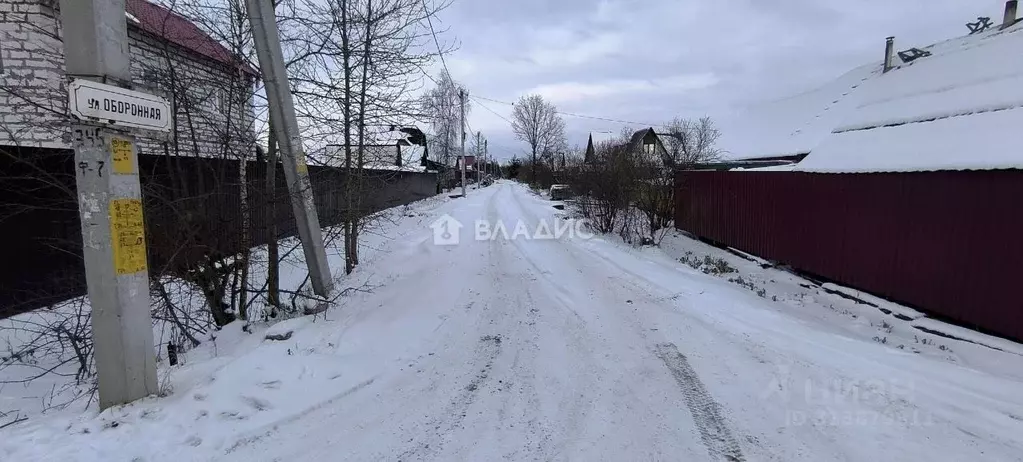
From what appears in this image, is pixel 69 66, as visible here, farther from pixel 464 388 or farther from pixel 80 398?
pixel 464 388

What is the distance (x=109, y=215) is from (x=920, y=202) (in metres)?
7.92

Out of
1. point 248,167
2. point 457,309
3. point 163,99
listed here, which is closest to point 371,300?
point 457,309

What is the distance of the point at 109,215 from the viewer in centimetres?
321

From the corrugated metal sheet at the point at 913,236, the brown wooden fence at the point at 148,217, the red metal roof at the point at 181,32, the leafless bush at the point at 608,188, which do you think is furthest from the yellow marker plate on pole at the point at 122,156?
the leafless bush at the point at 608,188

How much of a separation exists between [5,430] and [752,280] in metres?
8.92

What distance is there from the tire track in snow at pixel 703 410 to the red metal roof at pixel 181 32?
6131 millimetres

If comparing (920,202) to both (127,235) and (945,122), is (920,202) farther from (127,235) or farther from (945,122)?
(127,235)

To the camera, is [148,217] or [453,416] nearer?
[453,416]

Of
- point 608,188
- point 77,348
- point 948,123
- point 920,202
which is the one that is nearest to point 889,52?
point 608,188

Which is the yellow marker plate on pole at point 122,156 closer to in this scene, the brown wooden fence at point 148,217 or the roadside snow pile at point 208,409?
the roadside snow pile at point 208,409

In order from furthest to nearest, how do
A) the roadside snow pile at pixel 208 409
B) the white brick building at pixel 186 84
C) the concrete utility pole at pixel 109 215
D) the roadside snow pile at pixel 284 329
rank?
the white brick building at pixel 186 84, the roadside snow pile at pixel 284 329, the concrete utility pole at pixel 109 215, the roadside snow pile at pixel 208 409

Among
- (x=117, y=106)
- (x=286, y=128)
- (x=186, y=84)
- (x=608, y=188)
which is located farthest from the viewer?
(x=608, y=188)

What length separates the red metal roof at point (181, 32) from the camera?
596cm

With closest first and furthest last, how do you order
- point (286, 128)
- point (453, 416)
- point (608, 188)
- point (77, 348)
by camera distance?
1. point (453, 416)
2. point (77, 348)
3. point (286, 128)
4. point (608, 188)
